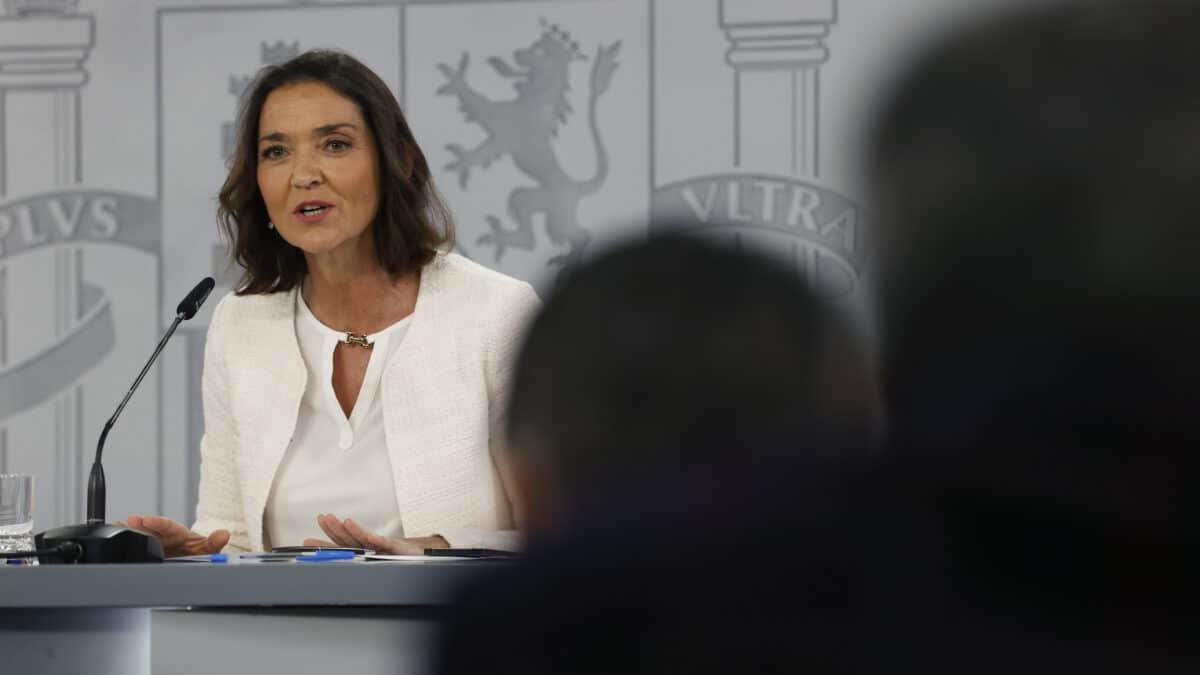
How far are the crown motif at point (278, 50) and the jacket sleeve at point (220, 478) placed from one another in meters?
1.64

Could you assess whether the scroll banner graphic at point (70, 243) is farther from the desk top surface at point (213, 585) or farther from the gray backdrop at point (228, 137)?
the desk top surface at point (213, 585)

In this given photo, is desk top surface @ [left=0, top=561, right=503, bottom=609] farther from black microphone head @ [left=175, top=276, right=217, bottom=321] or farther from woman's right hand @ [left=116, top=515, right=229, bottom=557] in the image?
black microphone head @ [left=175, top=276, right=217, bottom=321]

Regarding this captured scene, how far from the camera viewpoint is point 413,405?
2.18 m

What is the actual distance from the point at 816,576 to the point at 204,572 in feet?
3.78

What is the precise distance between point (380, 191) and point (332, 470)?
504mm

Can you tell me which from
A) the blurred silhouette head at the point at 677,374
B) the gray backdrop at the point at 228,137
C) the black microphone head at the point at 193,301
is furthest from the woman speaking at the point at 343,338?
the blurred silhouette head at the point at 677,374

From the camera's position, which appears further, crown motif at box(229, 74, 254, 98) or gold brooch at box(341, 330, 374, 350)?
crown motif at box(229, 74, 254, 98)

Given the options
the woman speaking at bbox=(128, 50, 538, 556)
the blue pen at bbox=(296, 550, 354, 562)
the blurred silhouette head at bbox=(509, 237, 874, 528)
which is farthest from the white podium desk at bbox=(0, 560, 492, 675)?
the blurred silhouette head at bbox=(509, 237, 874, 528)

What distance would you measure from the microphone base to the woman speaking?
1.30 ft

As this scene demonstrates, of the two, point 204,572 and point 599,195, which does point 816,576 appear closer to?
point 204,572

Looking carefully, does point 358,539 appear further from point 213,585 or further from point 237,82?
point 237,82

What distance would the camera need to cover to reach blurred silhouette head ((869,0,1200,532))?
299 millimetres

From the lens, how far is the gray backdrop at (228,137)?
3629mm

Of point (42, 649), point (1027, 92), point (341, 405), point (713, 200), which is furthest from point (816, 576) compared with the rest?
point (713, 200)
